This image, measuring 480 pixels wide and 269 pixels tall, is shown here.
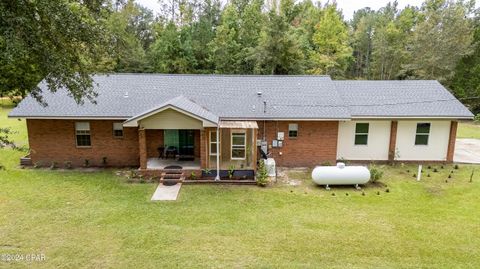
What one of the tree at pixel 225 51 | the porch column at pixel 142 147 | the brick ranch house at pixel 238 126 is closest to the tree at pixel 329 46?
the tree at pixel 225 51

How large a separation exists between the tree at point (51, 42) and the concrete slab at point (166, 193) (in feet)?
15.4

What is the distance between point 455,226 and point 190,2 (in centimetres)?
4079

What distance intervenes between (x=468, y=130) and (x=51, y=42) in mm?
29452

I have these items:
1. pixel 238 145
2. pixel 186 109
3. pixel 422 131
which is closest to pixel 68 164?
pixel 186 109

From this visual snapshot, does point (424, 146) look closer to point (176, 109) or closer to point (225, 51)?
point (176, 109)

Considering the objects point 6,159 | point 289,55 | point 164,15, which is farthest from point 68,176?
point 164,15

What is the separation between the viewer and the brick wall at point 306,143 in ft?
52.1

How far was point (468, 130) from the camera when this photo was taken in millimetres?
26859

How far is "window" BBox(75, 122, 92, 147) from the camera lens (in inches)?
613

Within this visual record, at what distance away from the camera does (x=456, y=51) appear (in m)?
33.7

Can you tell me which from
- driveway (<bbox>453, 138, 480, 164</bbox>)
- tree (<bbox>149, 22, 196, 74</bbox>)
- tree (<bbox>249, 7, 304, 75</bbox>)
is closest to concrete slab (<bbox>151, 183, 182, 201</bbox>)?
driveway (<bbox>453, 138, 480, 164</bbox>)

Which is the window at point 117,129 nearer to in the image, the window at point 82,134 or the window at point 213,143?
the window at point 82,134

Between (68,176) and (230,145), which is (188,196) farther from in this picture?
(68,176)

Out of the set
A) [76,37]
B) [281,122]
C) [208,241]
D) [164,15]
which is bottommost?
[208,241]
